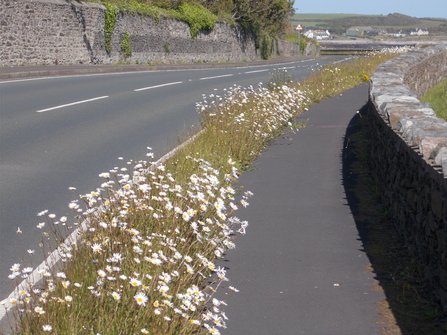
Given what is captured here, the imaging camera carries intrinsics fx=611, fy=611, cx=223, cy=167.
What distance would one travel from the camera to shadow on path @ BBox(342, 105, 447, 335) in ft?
12.9

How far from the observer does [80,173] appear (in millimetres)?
7730

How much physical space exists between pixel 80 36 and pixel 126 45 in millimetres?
4232

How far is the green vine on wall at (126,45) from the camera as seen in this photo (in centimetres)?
3150

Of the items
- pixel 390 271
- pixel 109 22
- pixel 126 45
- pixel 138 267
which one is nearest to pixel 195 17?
pixel 126 45

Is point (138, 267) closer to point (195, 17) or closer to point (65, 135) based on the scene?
point (65, 135)

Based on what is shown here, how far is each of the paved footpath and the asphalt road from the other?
169 centimetres

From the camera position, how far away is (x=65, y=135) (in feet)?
33.4

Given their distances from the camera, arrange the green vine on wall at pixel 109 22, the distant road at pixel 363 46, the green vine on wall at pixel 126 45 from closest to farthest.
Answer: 1. the green vine on wall at pixel 109 22
2. the green vine on wall at pixel 126 45
3. the distant road at pixel 363 46

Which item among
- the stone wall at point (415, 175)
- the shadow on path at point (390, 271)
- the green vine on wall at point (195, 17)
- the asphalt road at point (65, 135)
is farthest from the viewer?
the green vine on wall at point (195, 17)

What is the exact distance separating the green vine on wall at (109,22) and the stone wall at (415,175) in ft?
77.3

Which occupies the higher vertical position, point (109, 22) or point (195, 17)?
point (109, 22)

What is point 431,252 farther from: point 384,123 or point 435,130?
point 384,123

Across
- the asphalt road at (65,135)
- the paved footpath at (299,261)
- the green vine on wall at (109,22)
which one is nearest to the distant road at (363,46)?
the green vine on wall at (109,22)

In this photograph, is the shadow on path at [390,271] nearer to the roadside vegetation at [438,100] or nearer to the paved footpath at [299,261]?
the paved footpath at [299,261]
